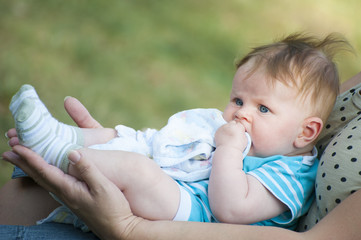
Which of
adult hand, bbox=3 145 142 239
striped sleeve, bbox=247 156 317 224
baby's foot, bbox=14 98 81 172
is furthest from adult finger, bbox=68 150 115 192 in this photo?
striped sleeve, bbox=247 156 317 224

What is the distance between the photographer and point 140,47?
16.1ft

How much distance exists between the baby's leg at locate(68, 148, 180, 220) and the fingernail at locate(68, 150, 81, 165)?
47 millimetres

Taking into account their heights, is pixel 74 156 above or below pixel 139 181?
above

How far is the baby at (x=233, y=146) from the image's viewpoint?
143cm

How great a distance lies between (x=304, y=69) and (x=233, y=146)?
40cm

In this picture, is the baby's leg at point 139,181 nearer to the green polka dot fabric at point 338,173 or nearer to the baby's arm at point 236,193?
the baby's arm at point 236,193

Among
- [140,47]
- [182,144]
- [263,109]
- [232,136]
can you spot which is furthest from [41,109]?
[140,47]

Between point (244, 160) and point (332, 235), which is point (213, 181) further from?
point (332, 235)

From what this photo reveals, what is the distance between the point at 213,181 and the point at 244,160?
190 mm

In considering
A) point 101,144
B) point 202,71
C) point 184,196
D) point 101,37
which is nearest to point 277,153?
point 184,196

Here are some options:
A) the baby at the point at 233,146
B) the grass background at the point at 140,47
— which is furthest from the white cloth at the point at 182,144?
the grass background at the point at 140,47

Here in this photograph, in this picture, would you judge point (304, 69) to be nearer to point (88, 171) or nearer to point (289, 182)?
point (289, 182)

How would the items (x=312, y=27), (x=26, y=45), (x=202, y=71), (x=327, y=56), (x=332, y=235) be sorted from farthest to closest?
(x=312, y=27)
(x=202, y=71)
(x=26, y=45)
(x=327, y=56)
(x=332, y=235)

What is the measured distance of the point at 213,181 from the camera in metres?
1.49
